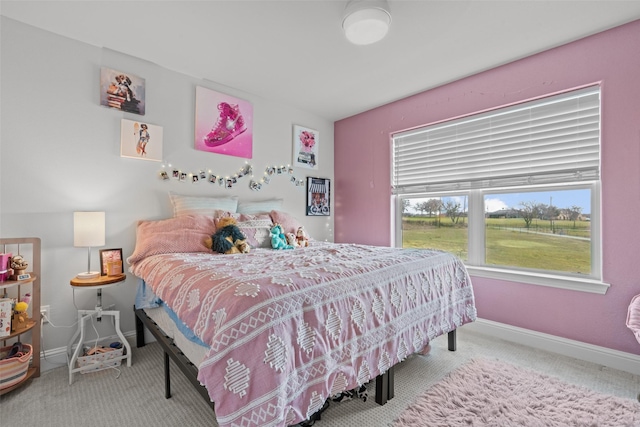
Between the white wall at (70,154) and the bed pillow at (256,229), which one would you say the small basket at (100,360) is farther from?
the bed pillow at (256,229)

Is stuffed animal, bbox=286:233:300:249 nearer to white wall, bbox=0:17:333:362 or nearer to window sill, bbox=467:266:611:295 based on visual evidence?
white wall, bbox=0:17:333:362

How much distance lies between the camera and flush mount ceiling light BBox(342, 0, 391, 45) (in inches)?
69.0

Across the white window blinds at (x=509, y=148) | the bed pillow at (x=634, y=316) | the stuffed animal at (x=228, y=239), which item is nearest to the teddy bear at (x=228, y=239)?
the stuffed animal at (x=228, y=239)

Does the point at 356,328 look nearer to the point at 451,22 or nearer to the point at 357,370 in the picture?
the point at 357,370

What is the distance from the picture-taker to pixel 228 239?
2342mm

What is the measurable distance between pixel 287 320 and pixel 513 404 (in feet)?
4.86

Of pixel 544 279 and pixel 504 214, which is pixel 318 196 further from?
pixel 544 279

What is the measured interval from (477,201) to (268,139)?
2.39m

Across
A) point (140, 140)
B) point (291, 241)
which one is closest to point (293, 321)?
point (291, 241)

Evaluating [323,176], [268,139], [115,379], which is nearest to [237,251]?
[115,379]

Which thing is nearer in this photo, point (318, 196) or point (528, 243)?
point (528, 243)

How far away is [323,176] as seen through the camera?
408 centimetres

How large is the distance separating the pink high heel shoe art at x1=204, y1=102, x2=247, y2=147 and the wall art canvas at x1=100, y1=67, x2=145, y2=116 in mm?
634

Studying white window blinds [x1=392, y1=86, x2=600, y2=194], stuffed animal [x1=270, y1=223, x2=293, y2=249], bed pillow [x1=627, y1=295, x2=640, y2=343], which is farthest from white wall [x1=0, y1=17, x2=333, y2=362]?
bed pillow [x1=627, y1=295, x2=640, y2=343]
